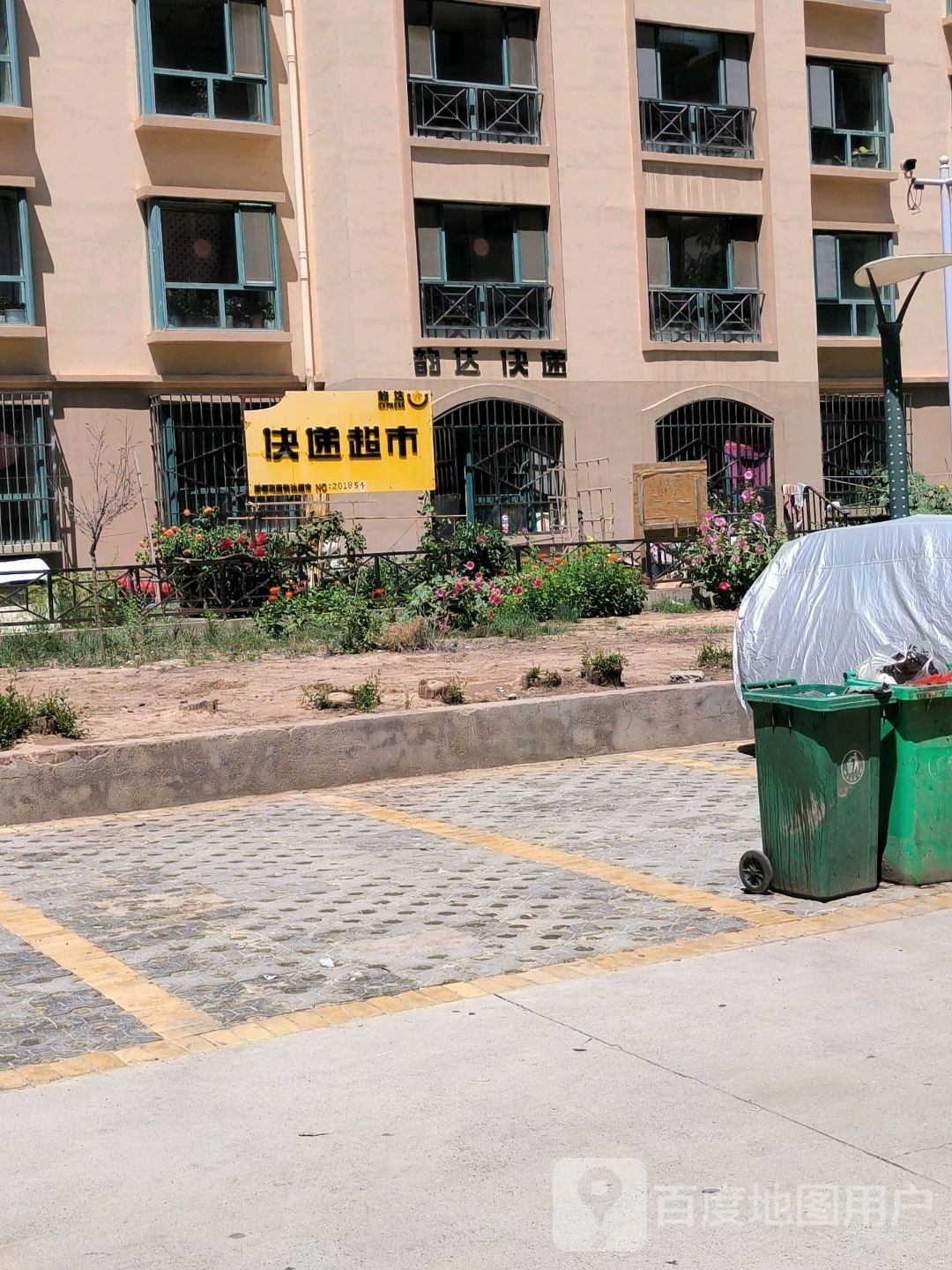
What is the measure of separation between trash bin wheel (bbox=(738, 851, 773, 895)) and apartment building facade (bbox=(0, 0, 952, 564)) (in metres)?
17.6

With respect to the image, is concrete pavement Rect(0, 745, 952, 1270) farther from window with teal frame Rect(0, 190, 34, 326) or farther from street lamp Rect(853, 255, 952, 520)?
window with teal frame Rect(0, 190, 34, 326)

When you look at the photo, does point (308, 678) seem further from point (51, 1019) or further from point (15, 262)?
point (15, 262)

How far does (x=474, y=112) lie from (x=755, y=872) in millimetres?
21100

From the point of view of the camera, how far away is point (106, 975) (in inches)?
269

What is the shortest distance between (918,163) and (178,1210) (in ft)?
99.6

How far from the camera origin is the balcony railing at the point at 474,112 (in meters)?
25.9

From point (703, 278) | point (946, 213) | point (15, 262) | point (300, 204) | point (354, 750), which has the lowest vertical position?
point (354, 750)

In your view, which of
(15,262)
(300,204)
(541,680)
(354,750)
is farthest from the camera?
(300,204)

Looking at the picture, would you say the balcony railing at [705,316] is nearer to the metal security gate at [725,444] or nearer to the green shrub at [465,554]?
the metal security gate at [725,444]

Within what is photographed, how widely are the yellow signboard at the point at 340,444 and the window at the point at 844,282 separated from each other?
413 inches

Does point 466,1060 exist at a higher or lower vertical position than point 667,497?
lower

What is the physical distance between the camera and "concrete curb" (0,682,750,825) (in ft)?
35.4

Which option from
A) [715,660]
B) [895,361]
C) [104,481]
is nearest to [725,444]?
[104,481]

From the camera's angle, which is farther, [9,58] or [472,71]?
[472,71]
